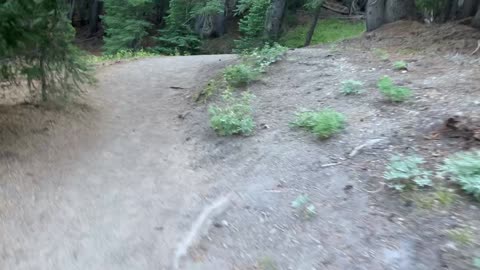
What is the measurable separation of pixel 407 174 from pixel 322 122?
1.65m

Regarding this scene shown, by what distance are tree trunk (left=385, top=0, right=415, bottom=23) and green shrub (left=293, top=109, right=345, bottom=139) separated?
22.5ft

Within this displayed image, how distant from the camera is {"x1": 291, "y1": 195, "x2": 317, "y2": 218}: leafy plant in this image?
4.41 m

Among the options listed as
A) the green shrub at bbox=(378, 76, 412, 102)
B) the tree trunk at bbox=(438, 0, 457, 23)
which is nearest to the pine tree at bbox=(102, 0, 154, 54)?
the tree trunk at bbox=(438, 0, 457, 23)

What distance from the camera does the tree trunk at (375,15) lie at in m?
12.4

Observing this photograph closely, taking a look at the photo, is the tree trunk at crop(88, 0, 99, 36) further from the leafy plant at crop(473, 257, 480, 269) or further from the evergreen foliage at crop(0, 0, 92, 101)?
the leafy plant at crop(473, 257, 480, 269)

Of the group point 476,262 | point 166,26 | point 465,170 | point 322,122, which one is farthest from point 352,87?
point 166,26

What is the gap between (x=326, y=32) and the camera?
84.9ft

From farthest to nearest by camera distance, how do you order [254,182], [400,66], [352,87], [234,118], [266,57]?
[266,57] < [400,66] < [352,87] < [234,118] < [254,182]

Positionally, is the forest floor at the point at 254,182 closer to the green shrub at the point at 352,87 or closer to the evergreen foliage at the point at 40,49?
the green shrub at the point at 352,87

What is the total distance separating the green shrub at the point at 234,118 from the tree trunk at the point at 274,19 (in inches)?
518

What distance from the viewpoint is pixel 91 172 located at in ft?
20.6

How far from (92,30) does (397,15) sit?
90.4ft

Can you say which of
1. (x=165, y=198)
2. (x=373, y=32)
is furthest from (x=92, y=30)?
(x=165, y=198)

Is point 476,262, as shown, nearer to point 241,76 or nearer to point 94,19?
point 241,76
